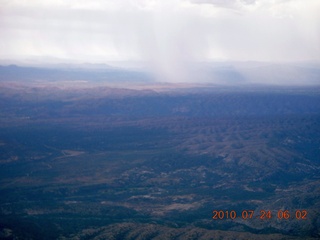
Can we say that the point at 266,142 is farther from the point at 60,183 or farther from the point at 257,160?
the point at 60,183

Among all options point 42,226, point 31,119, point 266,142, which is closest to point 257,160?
point 266,142
